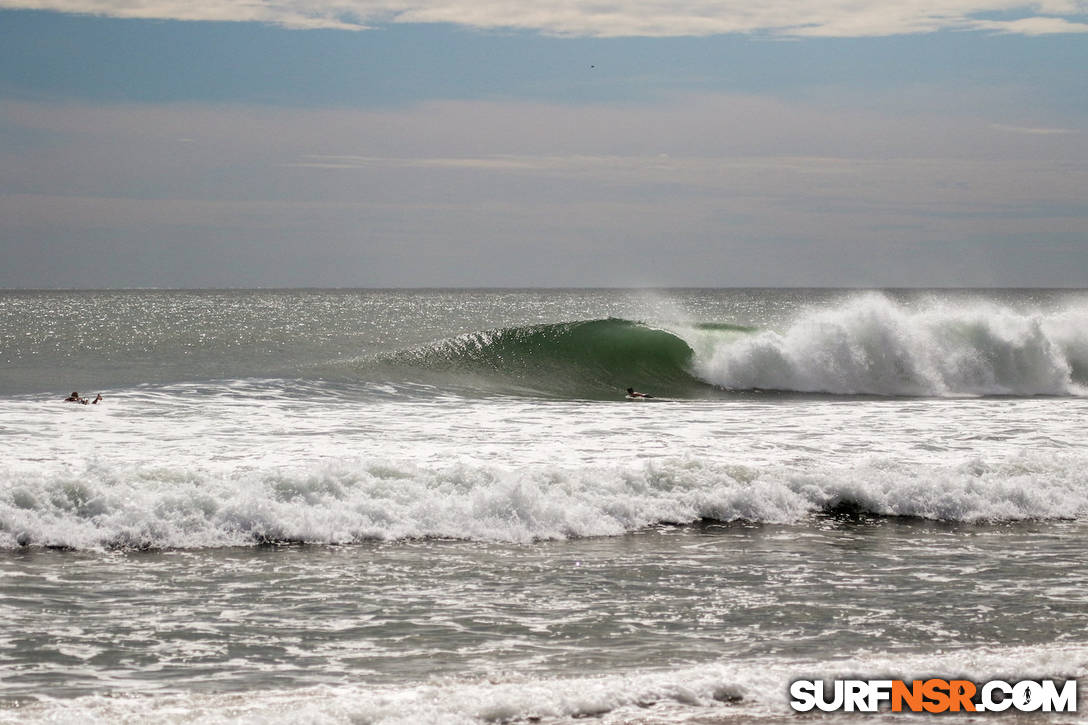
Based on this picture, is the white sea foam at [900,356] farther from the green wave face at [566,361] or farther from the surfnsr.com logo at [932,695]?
the surfnsr.com logo at [932,695]

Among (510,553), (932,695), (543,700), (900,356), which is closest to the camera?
(543,700)

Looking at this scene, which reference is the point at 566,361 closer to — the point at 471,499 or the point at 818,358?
the point at 818,358

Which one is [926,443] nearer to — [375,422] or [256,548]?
[375,422]

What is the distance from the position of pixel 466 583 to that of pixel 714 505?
401cm

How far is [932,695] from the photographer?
608cm

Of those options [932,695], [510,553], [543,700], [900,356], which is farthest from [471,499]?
[900,356]

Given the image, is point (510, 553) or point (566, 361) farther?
point (566, 361)

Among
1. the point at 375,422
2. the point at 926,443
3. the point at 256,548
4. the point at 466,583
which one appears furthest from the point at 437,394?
the point at 466,583

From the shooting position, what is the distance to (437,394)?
73.6 feet

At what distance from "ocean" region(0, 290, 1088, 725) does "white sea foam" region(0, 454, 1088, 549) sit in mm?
33

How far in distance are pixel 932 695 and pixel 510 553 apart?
15.8 feet

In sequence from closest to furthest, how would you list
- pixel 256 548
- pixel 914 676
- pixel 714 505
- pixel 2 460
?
1. pixel 914 676
2. pixel 256 548
3. pixel 714 505
4. pixel 2 460

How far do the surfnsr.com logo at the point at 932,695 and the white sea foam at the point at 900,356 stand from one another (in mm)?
21412

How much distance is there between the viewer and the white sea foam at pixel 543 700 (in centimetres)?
569
